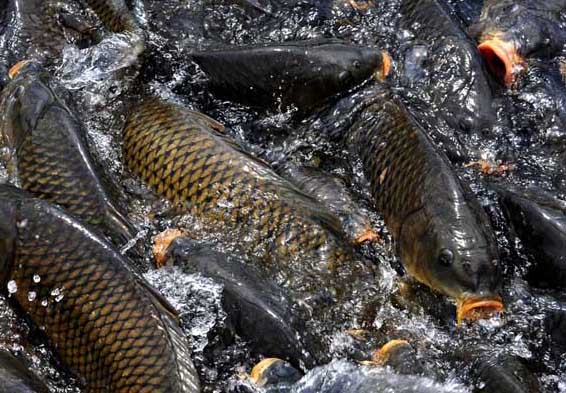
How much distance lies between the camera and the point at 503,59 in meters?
4.92

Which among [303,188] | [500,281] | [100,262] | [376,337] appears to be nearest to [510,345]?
[500,281]

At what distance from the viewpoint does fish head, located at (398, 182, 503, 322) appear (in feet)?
12.3

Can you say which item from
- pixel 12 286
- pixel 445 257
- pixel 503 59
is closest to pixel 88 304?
pixel 12 286

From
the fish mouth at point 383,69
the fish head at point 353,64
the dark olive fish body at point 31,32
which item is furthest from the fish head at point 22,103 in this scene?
the fish mouth at point 383,69

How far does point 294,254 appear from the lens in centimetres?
385

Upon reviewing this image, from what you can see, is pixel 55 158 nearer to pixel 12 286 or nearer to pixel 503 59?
pixel 12 286

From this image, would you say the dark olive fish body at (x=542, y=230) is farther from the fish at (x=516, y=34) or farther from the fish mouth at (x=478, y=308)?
the fish at (x=516, y=34)

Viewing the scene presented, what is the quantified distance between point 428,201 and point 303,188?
615mm

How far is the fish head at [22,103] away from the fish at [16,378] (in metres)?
1.12

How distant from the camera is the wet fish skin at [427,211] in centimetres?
378

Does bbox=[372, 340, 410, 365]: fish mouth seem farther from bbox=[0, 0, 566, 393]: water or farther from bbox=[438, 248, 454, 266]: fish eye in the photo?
bbox=[438, 248, 454, 266]: fish eye

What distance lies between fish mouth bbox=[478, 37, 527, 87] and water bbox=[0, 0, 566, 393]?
0.09m

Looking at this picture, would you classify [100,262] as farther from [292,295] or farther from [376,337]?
[376,337]

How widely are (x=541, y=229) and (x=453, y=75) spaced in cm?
116
